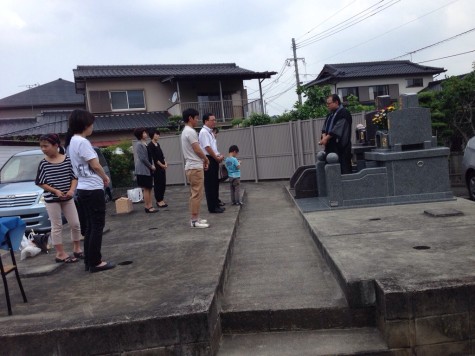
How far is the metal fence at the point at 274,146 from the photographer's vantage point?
12.9 meters

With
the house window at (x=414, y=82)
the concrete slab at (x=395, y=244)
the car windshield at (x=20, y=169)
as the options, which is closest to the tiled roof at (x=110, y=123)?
the car windshield at (x=20, y=169)

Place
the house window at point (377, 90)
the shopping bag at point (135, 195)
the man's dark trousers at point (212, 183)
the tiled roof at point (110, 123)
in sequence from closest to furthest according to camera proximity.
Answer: the man's dark trousers at point (212, 183)
the shopping bag at point (135, 195)
the tiled roof at point (110, 123)
the house window at point (377, 90)

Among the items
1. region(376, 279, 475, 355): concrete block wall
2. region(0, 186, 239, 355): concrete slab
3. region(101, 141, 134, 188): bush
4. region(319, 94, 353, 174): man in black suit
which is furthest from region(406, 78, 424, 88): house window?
region(376, 279, 475, 355): concrete block wall

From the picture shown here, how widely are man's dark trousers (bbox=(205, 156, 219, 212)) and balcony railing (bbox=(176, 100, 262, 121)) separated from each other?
1554 cm

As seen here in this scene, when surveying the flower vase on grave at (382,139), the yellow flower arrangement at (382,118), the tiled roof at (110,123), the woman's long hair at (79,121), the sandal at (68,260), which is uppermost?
the tiled roof at (110,123)

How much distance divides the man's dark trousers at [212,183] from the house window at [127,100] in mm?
17436

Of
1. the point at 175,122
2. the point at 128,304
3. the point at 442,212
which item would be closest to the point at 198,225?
the point at 128,304

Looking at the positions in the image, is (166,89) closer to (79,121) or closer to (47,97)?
(47,97)

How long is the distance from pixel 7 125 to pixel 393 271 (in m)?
28.6

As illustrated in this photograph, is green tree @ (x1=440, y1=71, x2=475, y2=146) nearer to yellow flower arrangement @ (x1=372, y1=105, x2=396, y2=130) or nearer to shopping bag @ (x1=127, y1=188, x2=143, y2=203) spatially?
yellow flower arrangement @ (x1=372, y1=105, x2=396, y2=130)

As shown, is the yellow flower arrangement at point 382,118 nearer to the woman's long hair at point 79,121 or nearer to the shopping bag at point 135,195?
the shopping bag at point 135,195

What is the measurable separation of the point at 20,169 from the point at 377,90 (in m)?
29.5

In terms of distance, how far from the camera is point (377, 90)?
3297 centimetres

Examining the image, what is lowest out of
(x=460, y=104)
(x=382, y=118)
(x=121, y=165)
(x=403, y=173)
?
(x=403, y=173)
